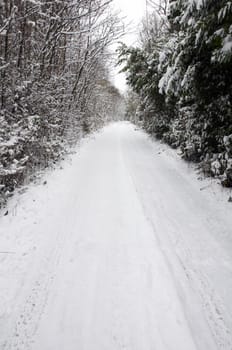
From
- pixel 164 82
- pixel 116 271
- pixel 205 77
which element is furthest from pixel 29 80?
pixel 116 271

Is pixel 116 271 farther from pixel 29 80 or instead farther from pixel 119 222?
pixel 29 80

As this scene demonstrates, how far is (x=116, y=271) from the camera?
297 cm

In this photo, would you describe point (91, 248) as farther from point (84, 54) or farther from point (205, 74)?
point (84, 54)

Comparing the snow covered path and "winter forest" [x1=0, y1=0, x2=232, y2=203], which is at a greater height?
"winter forest" [x1=0, y1=0, x2=232, y2=203]

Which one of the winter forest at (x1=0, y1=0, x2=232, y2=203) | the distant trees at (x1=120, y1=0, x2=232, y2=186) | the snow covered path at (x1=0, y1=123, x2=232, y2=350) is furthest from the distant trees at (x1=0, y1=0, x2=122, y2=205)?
the distant trees at (x1=120, y1=0, x2=232, y2=186)

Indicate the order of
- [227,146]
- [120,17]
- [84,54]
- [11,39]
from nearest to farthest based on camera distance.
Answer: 1. [227,146]
2. [11,39]
3. [120,17]
4. [84,54]

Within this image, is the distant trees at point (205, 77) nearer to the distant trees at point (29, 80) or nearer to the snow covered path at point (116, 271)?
the snow covered path at point (116, 271)

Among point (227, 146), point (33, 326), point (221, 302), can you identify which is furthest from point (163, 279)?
point (227, 146)

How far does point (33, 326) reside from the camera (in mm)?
2242

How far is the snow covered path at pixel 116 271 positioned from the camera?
2186 mm

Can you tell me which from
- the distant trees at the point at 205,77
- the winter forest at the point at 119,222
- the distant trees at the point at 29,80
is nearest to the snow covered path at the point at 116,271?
the winter forest at the point at 119,222

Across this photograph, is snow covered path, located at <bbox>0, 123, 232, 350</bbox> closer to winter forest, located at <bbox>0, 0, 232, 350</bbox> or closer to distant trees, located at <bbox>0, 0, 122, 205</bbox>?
winter forest, located at <bbox>0, 0, 232, 350</bbox>

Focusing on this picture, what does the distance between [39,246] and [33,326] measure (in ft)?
4.42

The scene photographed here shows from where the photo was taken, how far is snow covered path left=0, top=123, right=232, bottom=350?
2186 mm
